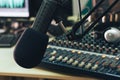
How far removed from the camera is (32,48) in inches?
25.2

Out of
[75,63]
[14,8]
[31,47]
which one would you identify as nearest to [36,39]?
[31,47]

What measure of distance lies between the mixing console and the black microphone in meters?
0.25

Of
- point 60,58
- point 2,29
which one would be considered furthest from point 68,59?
point 2,29

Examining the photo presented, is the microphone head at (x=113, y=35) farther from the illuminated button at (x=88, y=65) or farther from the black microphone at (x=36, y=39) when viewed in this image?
the black microphone at (x=36, y=39)

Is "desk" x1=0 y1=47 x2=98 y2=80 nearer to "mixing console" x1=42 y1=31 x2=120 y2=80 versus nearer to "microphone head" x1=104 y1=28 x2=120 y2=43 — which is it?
"mixing console" x1=42 y1=31 x2=120 y2=80

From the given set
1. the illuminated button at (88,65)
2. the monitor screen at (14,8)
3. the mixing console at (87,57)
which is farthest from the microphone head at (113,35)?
the monitor screen at (14,8)

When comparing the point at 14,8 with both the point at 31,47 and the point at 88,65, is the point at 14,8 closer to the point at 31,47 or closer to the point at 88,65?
the point at 88,65

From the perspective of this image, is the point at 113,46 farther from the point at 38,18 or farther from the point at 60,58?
the point at 38,18

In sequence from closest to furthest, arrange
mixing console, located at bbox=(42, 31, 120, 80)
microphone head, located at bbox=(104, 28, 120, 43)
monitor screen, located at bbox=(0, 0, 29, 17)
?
mixing console, located at bbox=(42, 31, 120, 80), microphone head, located at bbox=(104, 28, 120, 43), monitor screen, located at bbox=(0, 0, 29, 17)

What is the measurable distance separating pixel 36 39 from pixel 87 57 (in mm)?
317

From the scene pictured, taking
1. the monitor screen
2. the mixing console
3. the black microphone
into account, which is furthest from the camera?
the monitor screen

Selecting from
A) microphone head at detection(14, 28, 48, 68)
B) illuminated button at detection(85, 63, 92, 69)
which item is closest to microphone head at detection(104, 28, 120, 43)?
illuminated button at detection(85, 63, 92, 69)

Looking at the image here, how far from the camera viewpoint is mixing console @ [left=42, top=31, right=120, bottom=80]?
836 mm

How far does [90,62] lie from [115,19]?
342 mm
